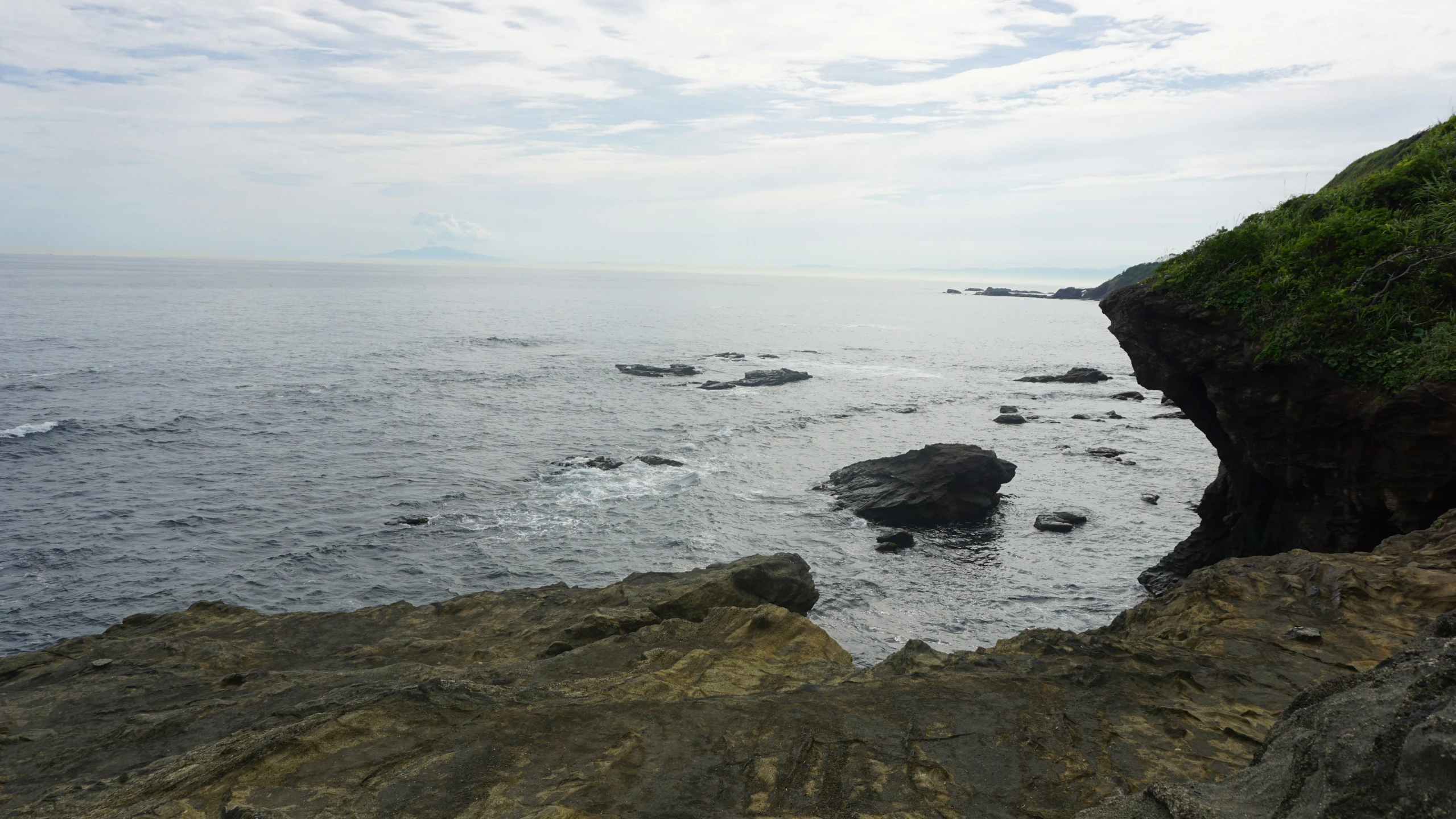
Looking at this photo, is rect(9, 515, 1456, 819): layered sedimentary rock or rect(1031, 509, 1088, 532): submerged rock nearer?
rect(9, 515, 1456, 819): layered sedimentary rock

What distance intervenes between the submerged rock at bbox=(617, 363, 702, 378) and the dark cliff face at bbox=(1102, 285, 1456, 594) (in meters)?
46.7

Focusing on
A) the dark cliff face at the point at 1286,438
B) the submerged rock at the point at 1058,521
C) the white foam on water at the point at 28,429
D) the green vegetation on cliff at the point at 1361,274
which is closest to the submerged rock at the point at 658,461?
the submerged rock at the point at 1058,521

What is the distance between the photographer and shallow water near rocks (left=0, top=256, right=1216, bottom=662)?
25.4 metres

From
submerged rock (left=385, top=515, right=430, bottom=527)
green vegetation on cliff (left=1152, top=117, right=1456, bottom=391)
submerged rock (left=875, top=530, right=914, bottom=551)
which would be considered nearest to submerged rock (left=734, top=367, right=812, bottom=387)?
submerged rock (left=875, top=530, right=914, bottom=551)

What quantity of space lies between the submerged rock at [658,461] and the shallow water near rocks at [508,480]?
30.9 inches

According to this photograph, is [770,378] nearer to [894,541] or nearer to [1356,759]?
[894,541]

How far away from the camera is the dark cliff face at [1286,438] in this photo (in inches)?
585

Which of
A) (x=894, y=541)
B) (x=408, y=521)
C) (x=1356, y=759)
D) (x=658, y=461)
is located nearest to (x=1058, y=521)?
(x=894, y=541)

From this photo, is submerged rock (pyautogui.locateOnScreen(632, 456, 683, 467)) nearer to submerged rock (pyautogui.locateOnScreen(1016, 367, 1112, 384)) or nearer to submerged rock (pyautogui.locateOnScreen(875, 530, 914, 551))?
submerged rock (pyautogui.locateOnScreen(875, 530, 914, 551))

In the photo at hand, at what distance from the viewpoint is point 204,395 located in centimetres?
5112

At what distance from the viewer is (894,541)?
29.8 m

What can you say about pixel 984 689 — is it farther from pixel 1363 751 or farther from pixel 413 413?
pixel 413 413

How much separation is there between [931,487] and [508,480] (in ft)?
62.7

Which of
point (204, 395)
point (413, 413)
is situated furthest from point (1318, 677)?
point (204, 395)
